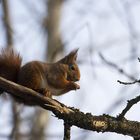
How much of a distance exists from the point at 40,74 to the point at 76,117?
225 millimetres

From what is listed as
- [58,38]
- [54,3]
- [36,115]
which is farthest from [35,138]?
[54,3]

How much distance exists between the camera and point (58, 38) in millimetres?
5234

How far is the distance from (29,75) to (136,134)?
447mm

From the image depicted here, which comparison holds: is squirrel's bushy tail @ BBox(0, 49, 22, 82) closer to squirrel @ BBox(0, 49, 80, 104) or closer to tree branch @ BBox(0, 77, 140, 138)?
squirrel @ BBox(0, 49, 80, 104)

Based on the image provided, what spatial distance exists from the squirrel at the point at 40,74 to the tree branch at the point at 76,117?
63 mm

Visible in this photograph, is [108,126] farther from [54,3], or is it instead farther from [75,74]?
[54,3]

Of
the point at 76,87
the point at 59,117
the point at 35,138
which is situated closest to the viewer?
the point at 59,117

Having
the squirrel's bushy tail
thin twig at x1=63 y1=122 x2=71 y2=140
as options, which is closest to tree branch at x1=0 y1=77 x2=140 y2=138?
thin twig at x1=63 y1=122 x2=71 y2=140

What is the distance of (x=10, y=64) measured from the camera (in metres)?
1.99

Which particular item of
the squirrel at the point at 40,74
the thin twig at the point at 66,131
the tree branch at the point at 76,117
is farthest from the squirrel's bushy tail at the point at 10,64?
the thin twig at the point at 66,131

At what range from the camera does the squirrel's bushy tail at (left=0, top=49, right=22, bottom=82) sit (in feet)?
6.41

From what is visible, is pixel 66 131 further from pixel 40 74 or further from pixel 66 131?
pixel 40 74

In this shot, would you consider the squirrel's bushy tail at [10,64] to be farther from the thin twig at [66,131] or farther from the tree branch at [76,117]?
the thin twig at [66,131]

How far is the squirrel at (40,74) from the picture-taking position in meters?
1.88
